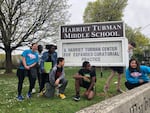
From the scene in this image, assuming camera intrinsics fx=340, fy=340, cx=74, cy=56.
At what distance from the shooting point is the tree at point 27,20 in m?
28.3

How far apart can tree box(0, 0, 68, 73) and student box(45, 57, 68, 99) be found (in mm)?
19722

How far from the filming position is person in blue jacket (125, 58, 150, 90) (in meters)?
9.09

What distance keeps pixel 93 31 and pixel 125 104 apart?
17.7 feet

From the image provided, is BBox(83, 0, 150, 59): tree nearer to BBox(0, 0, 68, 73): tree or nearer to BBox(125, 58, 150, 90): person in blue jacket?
BBox(0, 0, 68, 73): tree

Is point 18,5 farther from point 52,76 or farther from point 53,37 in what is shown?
point 52,76

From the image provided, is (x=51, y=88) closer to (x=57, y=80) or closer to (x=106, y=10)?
(x=57, y=80)

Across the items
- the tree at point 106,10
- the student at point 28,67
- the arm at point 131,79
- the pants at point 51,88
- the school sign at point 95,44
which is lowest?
the pants at point 51,88

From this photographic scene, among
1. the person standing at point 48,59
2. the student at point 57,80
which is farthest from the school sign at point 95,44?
the student at point 57,80

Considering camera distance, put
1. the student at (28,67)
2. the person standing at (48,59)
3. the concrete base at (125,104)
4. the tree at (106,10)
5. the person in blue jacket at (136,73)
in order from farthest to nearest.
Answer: the tree at (106,10), the person standing at (48,59), the person in blue jacket at (136,73), the student at (28,67), the concrete base at (125,104)

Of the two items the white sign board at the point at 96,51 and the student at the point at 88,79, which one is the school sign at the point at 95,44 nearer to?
the white sign board at the point at 96,51

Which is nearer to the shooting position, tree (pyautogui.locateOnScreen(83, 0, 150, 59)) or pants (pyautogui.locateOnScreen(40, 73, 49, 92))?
pants (pyautogui.locateOnScreen(40, 73, 49, 92))

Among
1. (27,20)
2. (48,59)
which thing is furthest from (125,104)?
(27,20)

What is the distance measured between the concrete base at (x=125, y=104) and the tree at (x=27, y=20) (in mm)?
22951

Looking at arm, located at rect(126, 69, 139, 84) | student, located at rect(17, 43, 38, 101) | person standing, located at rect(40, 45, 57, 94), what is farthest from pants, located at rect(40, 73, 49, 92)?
arm, located at rect(126, 69, 139, 84)
